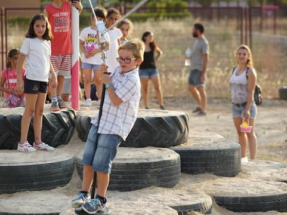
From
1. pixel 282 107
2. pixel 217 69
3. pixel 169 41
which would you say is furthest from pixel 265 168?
pixel 169 41

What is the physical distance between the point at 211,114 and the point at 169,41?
886 cm

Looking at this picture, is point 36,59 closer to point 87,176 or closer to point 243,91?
point 87,176

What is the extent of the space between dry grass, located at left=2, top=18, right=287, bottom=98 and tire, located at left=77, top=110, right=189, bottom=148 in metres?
10.1

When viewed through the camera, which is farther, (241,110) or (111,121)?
(241,110)

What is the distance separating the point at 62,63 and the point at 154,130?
1644 millimetres

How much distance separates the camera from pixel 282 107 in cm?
1662

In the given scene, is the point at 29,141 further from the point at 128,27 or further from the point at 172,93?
the point at 172,93

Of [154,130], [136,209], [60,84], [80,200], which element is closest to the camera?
[80,200]

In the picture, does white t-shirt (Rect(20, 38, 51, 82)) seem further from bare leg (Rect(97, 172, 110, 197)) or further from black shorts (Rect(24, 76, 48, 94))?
bare leg (Rect(97, 172, 110, 197))

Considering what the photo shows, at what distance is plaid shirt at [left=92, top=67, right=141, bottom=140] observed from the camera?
593 centimetres

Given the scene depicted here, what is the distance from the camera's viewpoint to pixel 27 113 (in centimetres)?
749

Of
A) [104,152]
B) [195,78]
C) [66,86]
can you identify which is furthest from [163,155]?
[195,78]

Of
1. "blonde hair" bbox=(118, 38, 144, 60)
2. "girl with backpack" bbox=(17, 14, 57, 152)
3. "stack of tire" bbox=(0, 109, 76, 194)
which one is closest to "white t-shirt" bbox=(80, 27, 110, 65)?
"stack of tire" bbox=(0, 109, 76, 194)

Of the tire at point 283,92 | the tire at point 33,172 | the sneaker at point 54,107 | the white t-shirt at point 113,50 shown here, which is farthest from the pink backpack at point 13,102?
the tire at point 283,92
